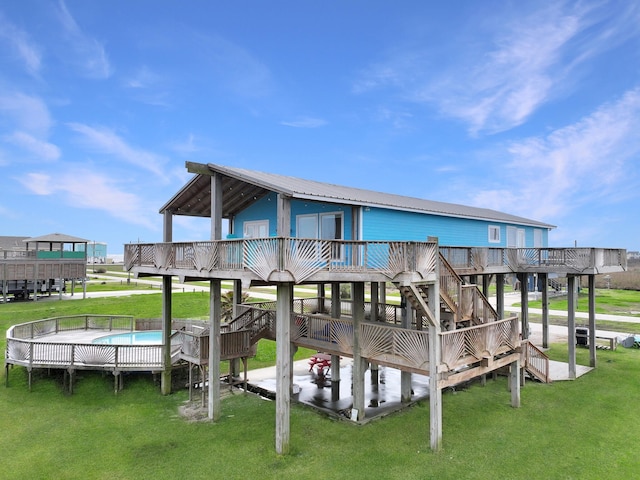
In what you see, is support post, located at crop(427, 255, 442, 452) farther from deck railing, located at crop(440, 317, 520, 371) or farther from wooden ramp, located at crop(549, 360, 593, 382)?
wooden ramp, located at crop(549, 360, 593, 382)

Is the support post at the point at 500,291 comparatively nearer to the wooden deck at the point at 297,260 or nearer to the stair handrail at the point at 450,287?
the wooden deck at the point at 297,260

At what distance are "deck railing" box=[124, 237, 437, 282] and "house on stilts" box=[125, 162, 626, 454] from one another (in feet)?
0.10

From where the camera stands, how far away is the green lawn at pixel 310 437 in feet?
36.4

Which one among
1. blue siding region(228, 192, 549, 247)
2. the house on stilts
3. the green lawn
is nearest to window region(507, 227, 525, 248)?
blue siding region(228, 192, 549, 247)

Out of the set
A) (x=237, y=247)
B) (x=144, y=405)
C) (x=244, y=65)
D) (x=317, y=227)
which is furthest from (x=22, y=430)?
(x=244, y=65)

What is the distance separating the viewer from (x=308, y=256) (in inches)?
442

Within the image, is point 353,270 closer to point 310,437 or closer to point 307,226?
point 307,226

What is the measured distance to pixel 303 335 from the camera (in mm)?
16672

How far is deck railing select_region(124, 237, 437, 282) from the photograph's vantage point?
36.3 feet

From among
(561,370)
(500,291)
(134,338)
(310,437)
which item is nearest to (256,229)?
(310,437)

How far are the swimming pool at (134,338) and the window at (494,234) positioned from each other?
61.6 feet

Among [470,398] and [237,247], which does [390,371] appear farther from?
[237,247]

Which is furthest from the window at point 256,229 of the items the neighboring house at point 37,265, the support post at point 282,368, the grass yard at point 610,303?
the grass yard at point 610,303

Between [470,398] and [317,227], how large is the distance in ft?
30.5
